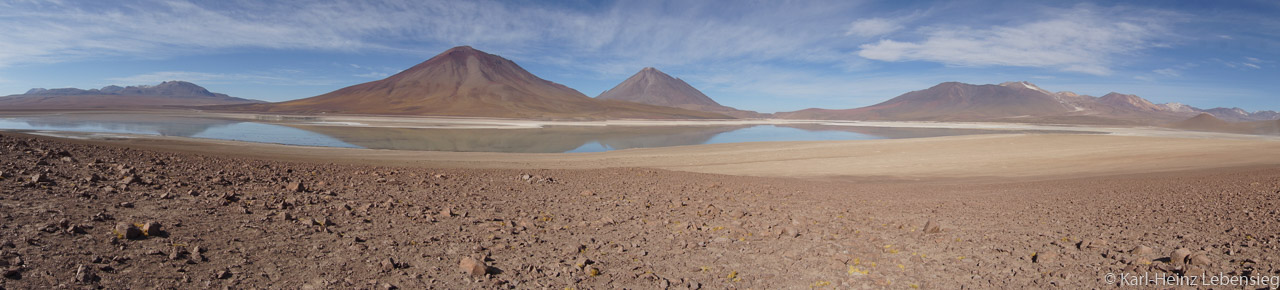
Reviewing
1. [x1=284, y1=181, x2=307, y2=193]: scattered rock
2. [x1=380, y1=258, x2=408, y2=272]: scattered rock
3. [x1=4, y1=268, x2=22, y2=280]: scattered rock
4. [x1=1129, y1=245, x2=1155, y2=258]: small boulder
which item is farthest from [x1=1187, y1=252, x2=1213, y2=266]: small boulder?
[x1=284, y1=181, x2=307, y2=193]: scattered rock

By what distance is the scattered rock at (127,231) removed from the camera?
4008 mm

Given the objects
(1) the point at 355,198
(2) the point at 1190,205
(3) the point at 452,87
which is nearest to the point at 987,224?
(2) the point at 1190,205

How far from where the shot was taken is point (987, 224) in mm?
6129

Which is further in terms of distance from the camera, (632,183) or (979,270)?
(632,183)

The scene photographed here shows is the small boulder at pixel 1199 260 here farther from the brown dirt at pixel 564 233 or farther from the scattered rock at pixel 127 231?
the scattered rock at pixel 127 231

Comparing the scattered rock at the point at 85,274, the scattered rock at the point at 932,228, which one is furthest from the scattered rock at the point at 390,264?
the scattered rock at the point at 932,228

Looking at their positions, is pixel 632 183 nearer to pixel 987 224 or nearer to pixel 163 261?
pixel 987 224

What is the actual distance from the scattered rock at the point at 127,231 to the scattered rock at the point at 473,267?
2468mm

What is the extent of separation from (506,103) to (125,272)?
15216 cm

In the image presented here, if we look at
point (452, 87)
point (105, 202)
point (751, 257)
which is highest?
point (452, 87)

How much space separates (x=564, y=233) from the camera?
18.7 feet

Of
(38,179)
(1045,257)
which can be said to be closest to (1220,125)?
(1045,257)

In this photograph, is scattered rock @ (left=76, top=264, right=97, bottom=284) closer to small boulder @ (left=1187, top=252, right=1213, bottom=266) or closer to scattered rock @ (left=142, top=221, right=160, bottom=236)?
scattered rock @ (left=142, top=221, right=160, bottom=236)

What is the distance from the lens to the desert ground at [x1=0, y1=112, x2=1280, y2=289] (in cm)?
396
